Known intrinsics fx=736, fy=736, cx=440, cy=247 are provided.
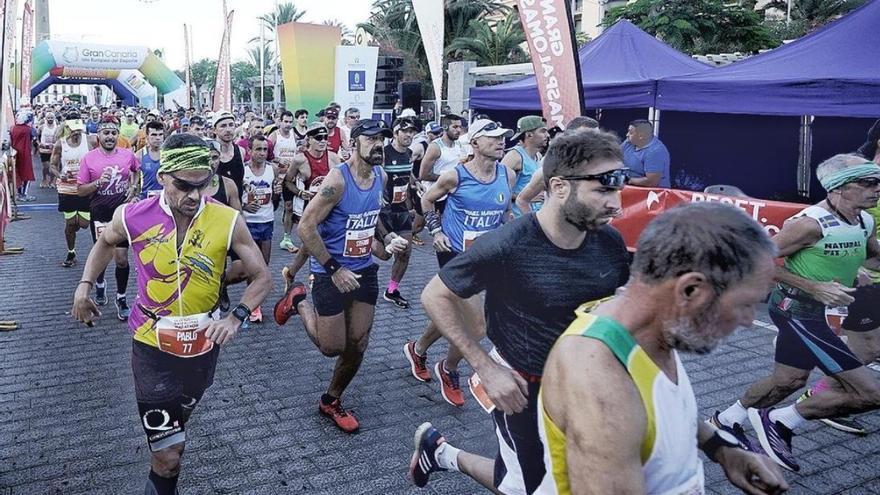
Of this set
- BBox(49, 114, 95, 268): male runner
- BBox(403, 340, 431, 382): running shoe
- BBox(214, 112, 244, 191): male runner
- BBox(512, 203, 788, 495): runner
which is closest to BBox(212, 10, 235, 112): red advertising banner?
BBox(49, 114, 95, 268): male runner

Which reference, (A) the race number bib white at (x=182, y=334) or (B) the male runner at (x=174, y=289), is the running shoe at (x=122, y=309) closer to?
(B) the male runner at (x=174, y=289)

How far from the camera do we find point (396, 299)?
7.96 metres

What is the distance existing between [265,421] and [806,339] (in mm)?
3330

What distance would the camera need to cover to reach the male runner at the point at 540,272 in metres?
2.81

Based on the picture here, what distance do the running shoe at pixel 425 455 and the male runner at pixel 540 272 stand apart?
574mm

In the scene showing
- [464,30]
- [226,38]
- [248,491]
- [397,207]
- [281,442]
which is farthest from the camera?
[464,30]

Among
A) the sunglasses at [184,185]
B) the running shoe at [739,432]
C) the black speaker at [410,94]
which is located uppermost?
the black speaker at [410,94]

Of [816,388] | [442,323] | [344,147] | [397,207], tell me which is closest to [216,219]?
[442,323]

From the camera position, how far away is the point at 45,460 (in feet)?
14.0

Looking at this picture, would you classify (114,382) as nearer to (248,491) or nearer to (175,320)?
(248,491)

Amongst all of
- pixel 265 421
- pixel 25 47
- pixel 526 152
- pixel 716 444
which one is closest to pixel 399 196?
pixel 526 152

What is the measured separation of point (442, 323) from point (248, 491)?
5.76 feet

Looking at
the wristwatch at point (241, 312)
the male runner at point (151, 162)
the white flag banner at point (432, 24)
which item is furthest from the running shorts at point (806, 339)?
the white flag banner at point (432, 24)

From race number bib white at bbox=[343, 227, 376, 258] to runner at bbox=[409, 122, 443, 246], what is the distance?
4.50 m
